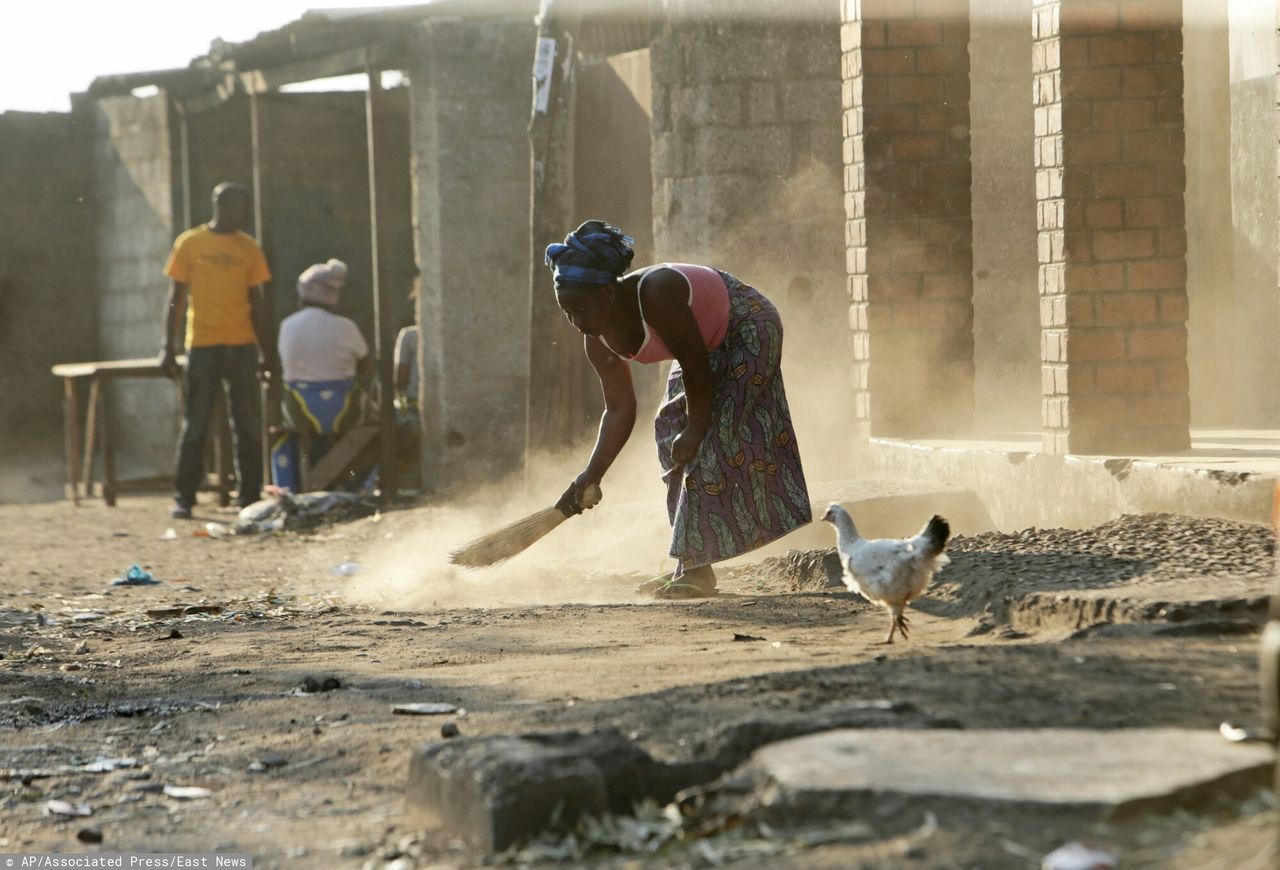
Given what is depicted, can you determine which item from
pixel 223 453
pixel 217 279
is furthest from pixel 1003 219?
pixel 223 453

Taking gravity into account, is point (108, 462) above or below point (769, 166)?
below

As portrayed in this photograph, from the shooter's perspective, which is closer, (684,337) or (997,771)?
(997,771)

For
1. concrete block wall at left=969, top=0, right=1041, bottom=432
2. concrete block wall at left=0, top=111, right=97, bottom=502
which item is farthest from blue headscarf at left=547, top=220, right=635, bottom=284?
concrete block wall at left=0, top=111, right=97, bottom=502

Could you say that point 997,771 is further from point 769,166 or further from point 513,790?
point 769,166

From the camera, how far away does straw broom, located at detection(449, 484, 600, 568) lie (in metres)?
6.32

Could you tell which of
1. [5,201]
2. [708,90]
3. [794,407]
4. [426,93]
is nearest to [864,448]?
[794,407]

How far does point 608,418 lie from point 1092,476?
1.81 m

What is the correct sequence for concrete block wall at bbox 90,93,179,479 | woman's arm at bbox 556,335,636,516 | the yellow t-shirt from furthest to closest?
concrete block wall at bbox 90,93,179,479 → the yellow t-shirt → woman's arm at bbox 556,335,636,516

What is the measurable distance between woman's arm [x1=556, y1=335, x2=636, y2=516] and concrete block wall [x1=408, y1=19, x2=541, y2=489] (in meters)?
5.31

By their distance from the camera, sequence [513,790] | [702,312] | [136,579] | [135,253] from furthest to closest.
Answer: [135,253]
[136,579]
[702,312]
[513,790]

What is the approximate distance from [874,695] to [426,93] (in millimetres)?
Answer: 8566

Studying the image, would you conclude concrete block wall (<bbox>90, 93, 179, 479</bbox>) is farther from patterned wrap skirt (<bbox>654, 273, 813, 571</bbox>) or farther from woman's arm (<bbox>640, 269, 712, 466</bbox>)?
woman's arm (<bbox>640, 269, 712, 466</bbox>)

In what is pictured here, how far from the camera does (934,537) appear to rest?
486 centimetres

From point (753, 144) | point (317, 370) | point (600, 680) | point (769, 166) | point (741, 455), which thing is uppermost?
point (753, 144)
